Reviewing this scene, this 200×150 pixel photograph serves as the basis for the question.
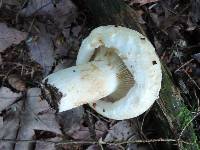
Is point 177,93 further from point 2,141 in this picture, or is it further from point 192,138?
point 2,141

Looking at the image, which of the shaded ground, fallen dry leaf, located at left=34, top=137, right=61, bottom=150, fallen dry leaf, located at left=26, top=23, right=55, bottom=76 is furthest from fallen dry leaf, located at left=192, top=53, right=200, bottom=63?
fallen dry leaf, located at left=34, top=137, right=61, bottom=150

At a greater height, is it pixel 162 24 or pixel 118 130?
pixel 162 24

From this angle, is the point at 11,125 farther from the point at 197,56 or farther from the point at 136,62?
the point at 197,56

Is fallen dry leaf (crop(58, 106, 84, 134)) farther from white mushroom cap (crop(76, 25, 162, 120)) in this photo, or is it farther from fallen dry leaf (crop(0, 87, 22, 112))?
white mushroom cap (crop(76, 25, 162, 120))

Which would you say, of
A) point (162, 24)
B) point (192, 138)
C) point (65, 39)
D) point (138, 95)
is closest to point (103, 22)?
point (65, 39)

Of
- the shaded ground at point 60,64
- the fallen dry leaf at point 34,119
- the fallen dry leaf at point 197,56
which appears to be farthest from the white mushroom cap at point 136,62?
the fallen dry leaf at point 197,56

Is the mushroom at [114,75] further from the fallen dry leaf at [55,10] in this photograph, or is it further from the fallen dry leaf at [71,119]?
the fallen dry leaf at [55,10]
